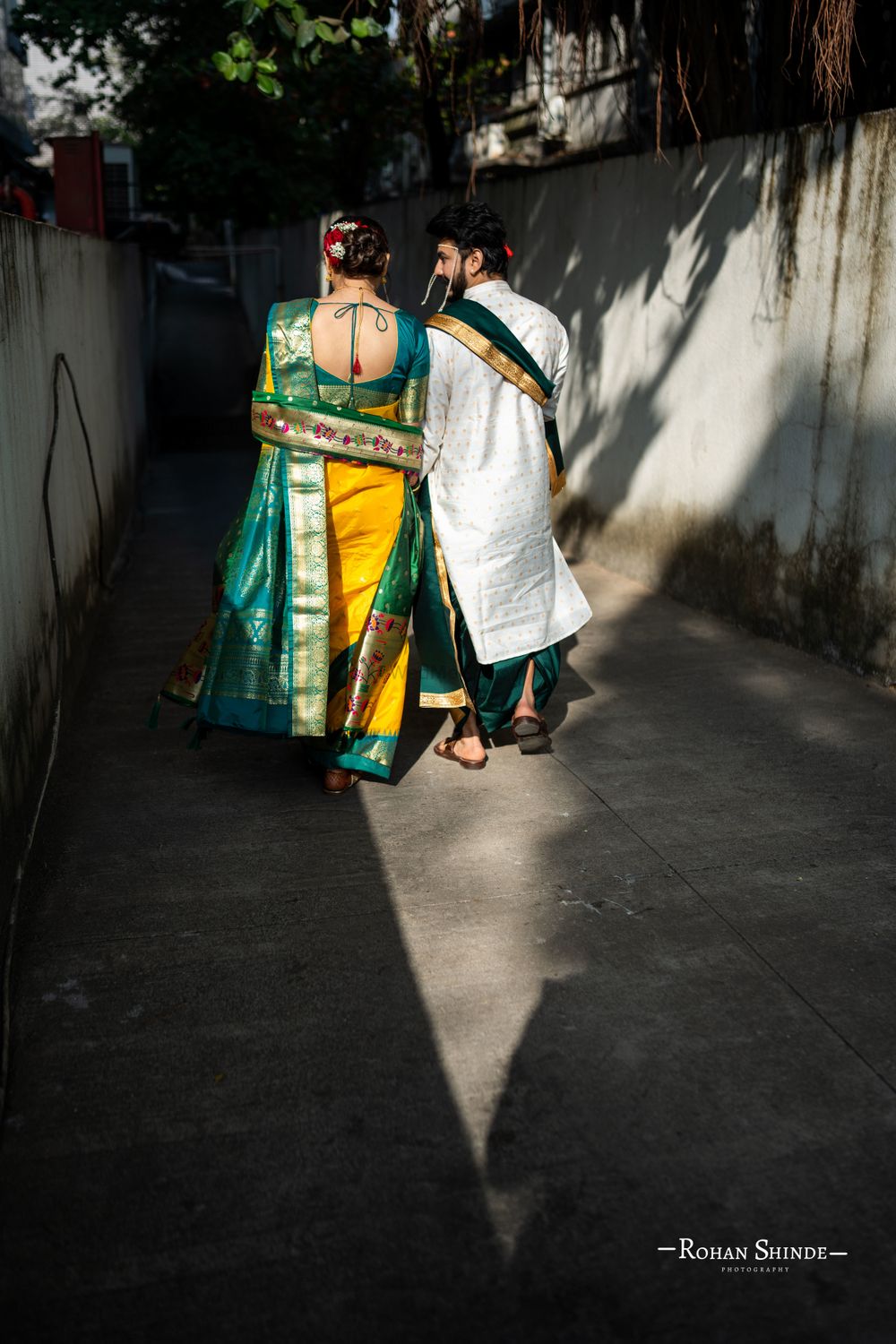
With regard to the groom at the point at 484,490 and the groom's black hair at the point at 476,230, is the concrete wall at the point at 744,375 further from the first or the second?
the groom's black hair at the point at 476,230

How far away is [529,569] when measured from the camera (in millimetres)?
4309

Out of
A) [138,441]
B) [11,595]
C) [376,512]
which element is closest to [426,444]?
[376,512]

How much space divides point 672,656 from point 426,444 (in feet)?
5.91

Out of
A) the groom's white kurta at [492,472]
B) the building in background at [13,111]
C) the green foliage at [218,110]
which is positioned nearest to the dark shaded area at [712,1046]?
the groom's white kurta at [492,472]

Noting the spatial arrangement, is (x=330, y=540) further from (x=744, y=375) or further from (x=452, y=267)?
(x=744, y=375)

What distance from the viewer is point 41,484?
4320 mm

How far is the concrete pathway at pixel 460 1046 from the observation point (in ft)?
6.66

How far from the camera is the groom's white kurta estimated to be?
4082 millimetres

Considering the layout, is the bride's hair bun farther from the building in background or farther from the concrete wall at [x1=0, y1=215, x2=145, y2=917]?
the building in background

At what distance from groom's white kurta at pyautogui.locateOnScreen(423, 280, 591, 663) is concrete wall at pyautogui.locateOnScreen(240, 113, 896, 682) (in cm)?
137

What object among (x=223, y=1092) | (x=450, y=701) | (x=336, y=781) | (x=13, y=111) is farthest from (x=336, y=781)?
(x=13, y=111)

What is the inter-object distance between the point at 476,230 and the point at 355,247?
48 centimetres

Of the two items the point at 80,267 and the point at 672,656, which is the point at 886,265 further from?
the point at 80,267

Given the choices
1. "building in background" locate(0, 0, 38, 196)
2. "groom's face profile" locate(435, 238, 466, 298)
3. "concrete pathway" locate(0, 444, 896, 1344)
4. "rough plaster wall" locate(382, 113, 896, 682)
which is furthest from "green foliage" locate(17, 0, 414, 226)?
"concrete pathway" locate(0, 444, 896, 1344)
